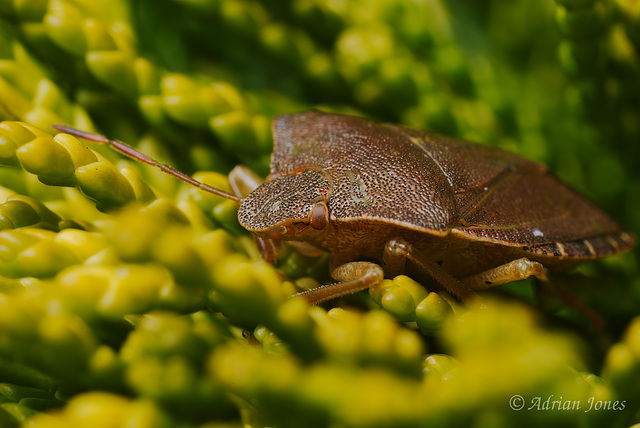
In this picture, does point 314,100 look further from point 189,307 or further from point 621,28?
point 189,307

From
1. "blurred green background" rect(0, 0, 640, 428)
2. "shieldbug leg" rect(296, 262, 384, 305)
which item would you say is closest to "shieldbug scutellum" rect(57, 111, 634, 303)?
"shieldbug leg" rect(296, 262, 384, 305)

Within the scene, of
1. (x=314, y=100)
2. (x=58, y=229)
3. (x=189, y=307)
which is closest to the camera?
(x=189, y=307)

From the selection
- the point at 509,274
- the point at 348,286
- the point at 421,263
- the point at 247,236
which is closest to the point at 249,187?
the point at 247,236

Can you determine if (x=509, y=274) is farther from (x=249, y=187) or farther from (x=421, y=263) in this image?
(x=249, y=187)

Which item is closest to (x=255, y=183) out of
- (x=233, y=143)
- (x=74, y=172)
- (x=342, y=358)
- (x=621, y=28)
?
(x=233, y=143)

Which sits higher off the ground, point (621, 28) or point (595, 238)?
point (621, 28)

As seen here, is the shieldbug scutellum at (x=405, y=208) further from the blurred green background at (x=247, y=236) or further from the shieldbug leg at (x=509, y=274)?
the blurred green background at (x=247, y=236)
